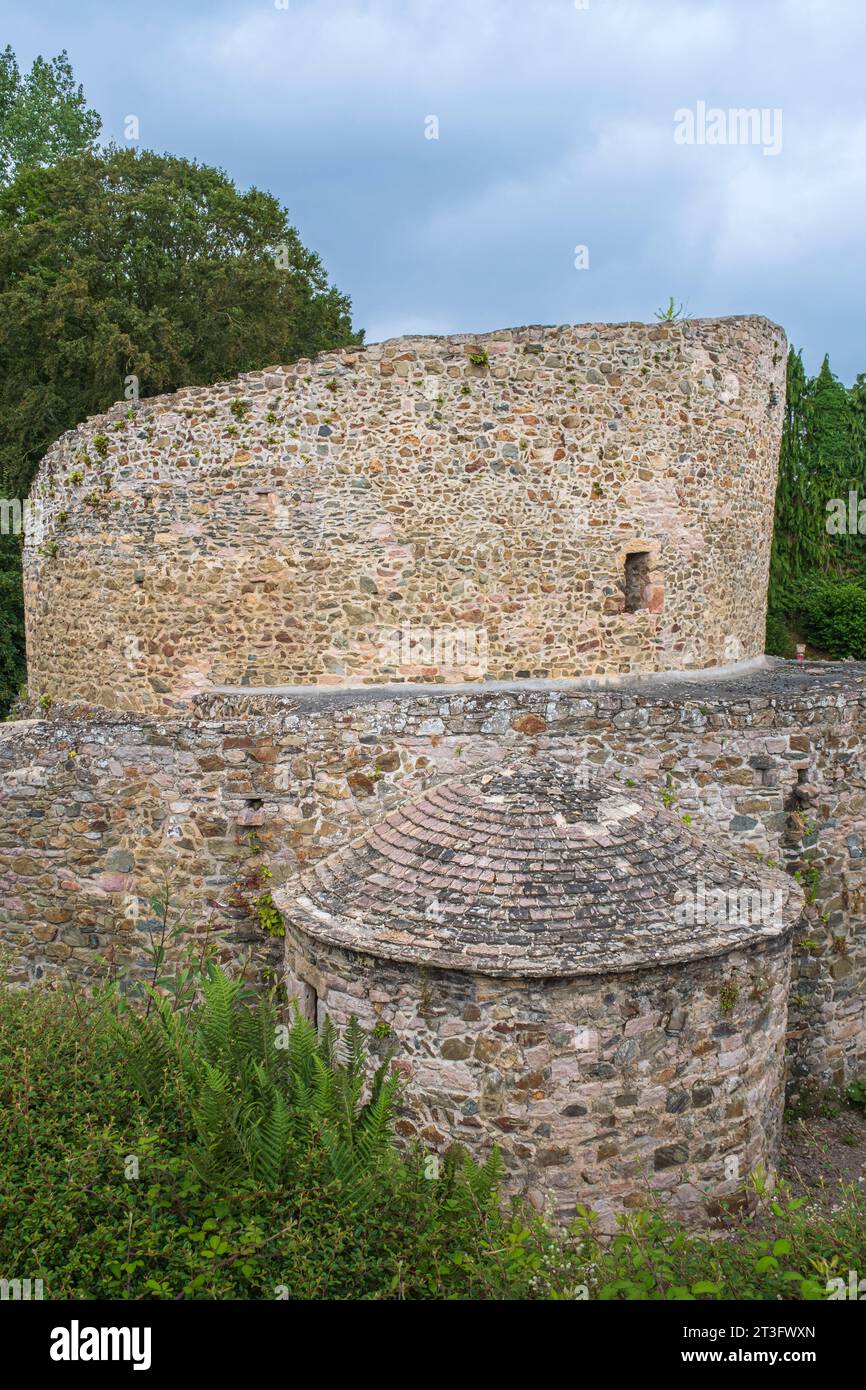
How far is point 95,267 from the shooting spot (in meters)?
19.4

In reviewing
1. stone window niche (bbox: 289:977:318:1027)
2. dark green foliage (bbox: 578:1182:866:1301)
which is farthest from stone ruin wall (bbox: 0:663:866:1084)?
dark green foliage (bbox: 578:1182:866:1301)

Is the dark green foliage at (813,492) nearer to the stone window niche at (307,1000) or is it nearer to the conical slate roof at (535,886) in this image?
the conical slate roof at (535,886)

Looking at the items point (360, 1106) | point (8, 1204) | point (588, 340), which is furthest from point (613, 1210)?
point (588, 340)

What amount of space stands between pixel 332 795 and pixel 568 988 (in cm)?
344

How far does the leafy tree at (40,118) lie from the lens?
23.9m

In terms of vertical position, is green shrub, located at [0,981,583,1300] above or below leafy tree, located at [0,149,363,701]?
below

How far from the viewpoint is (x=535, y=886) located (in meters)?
6.68

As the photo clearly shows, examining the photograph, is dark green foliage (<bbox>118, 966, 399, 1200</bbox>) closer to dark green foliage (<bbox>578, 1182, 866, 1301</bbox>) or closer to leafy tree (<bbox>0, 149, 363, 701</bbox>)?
dark green foliage (<bbox>578, 1182, 866, 1301</bbox>)

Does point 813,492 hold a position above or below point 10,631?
above

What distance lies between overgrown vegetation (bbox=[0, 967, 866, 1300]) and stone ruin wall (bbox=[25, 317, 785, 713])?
19.5 feet

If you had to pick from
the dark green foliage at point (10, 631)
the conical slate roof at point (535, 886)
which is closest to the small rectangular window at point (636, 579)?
the conical slate roof at point (535, 886)

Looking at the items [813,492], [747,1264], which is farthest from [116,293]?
[747,1264]

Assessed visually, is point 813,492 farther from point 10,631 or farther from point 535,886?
point 535,886

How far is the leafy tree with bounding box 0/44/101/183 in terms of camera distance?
23.9m
